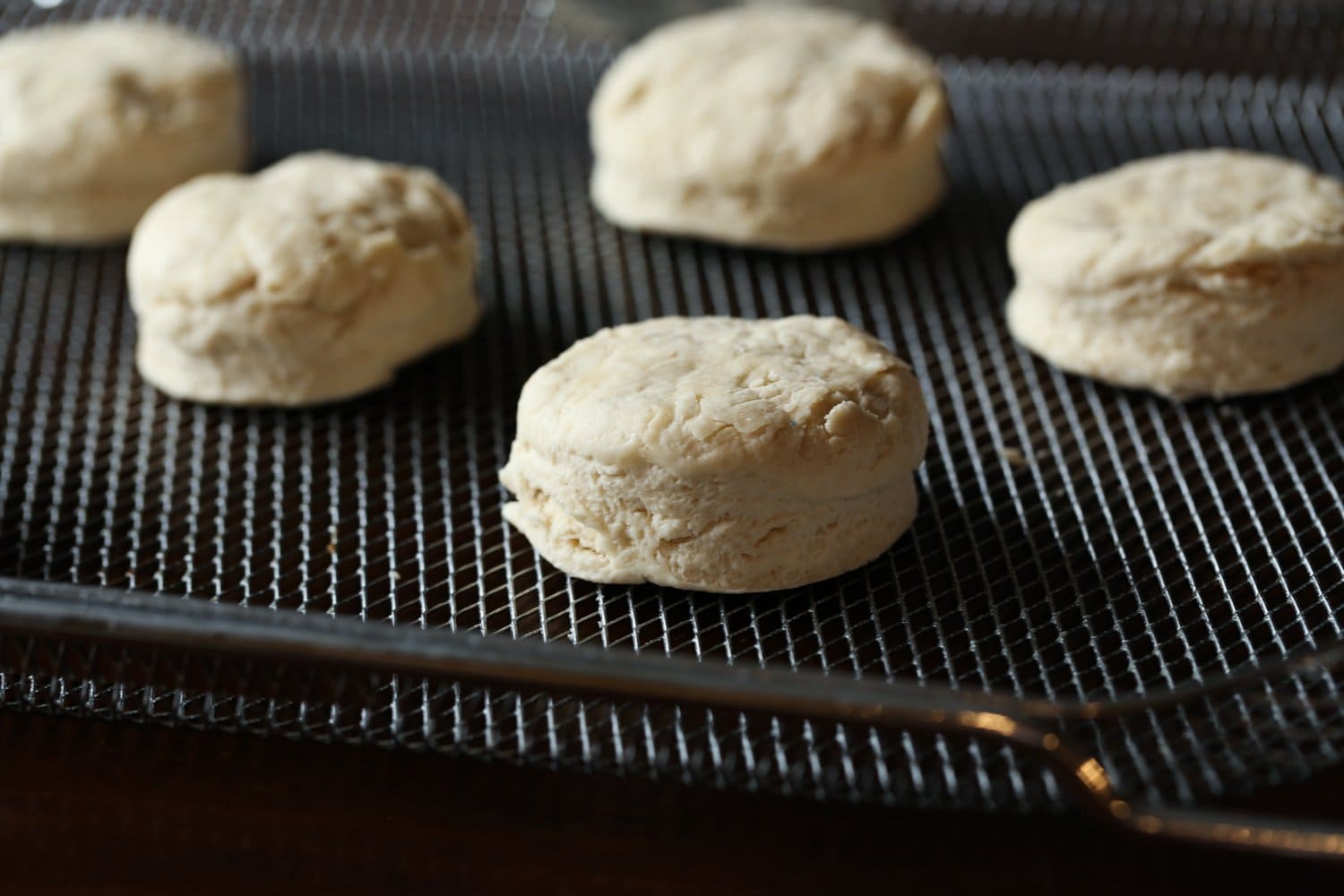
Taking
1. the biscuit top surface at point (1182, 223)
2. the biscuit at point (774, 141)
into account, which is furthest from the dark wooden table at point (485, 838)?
the biscuit at point (774, 141)

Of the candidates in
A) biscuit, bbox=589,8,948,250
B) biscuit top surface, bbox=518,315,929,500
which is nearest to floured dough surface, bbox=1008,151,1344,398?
biscuit, bbox=589,8,948,250

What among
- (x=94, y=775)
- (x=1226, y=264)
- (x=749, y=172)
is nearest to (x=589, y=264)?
(x=749, y=172)

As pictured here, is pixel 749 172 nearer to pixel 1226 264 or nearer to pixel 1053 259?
pixel 1053 259

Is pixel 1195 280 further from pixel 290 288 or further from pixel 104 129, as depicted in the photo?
pixel 104 129

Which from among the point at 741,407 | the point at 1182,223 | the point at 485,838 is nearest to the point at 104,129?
the point at 741,407

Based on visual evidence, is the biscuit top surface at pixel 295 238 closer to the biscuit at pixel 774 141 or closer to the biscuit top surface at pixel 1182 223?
the biscuit at pixel 774 141

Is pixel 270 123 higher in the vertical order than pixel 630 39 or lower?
lower
